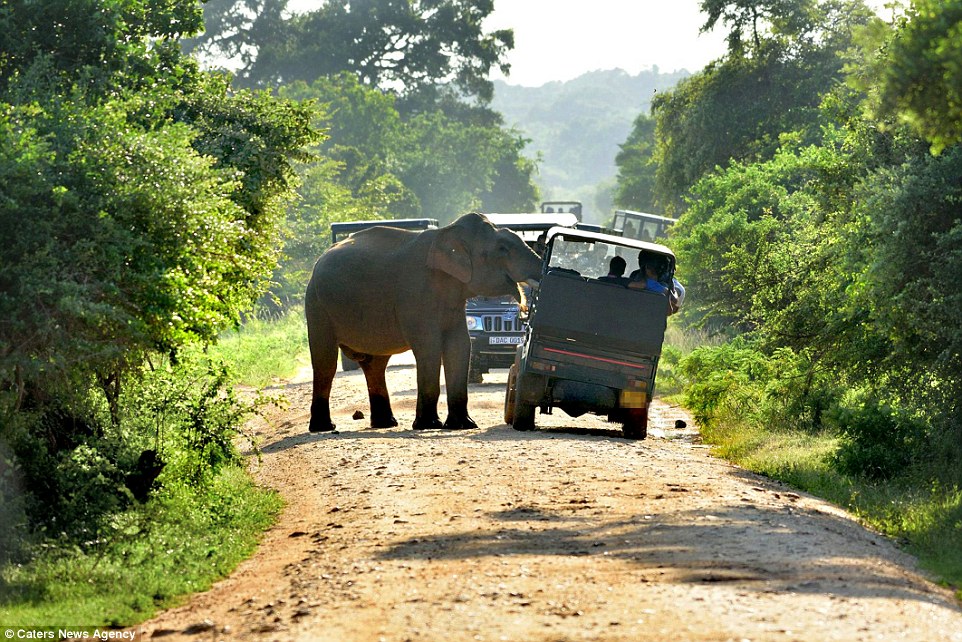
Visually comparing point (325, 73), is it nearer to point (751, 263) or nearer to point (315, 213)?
point (315, 213)

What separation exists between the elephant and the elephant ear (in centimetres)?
1

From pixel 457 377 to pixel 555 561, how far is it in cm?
950

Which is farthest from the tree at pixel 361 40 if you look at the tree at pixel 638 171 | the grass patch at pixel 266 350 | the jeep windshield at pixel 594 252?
the jeep windshield at pixel 594 252

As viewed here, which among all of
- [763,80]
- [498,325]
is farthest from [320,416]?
[763,80]

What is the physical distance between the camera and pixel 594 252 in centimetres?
2089

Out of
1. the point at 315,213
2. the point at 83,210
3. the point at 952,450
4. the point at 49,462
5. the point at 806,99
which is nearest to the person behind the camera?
the point at 83,210

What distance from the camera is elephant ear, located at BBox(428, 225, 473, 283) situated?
62.8 feet

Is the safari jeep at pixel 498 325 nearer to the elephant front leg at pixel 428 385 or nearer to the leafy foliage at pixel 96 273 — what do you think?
the elephant front leg at pixel 428 385

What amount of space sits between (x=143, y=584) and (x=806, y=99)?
39440 millimetres

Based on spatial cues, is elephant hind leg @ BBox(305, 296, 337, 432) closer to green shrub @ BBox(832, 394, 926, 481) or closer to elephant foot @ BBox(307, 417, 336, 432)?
elephant foot @ BBox(307, 417, 336, 432)

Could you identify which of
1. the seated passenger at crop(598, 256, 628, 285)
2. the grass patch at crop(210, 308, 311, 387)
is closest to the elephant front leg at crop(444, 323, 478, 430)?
the seated passenger at crop(598, 256, 628, 285)

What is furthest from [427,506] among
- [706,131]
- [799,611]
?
[706,131]

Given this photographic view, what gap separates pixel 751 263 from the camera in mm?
21469

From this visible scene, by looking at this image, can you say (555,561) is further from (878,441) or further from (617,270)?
(617,270)
